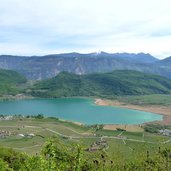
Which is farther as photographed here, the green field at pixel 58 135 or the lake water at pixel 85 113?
the lake water at pixel 85 113

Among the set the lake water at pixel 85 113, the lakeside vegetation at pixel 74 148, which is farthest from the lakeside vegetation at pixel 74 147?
the lake water at pixel 85 113

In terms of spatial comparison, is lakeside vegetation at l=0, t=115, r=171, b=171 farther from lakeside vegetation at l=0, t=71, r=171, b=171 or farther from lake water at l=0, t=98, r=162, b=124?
lake water at l=0, t=98, r=162, b=124

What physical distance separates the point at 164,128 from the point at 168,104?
2441 inches

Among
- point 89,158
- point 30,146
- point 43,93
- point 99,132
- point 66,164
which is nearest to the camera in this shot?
point 66,164

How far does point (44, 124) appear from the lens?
106m

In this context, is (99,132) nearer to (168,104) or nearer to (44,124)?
(44,124)

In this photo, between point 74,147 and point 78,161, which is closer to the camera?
point 78,161

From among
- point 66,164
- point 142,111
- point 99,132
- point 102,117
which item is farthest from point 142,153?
point 142,111

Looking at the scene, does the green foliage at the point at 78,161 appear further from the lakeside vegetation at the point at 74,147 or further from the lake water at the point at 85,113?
the lake water at the point at 85,113

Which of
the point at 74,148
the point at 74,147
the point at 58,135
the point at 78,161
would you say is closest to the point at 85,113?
the point at 58,135

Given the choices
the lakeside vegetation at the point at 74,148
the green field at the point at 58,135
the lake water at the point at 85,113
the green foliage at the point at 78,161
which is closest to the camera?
the green foliage at the point at 78,161

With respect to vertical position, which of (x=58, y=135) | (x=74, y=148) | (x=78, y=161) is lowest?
(x=58, y=135)

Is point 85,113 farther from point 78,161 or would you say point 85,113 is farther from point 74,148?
point 78,161

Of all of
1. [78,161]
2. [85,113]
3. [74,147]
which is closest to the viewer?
[78,161]
